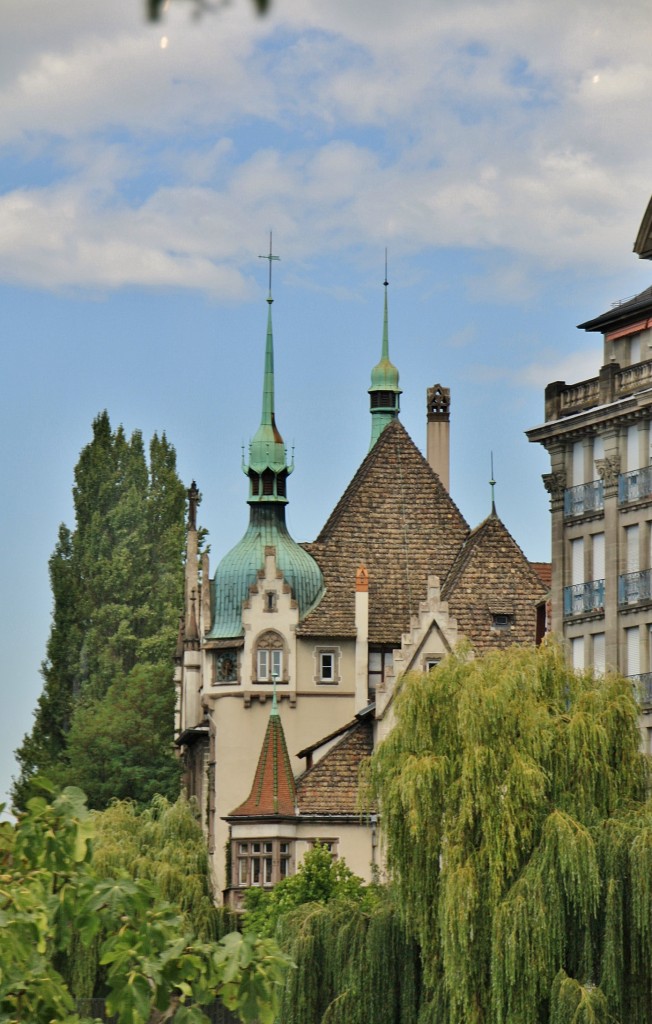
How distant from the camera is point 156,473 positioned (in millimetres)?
142125

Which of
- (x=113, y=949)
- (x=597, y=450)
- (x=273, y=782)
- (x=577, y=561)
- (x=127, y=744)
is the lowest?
(x=113, y=949)

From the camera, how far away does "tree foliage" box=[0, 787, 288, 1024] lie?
2778 centimetres

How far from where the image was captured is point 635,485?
77938 millimetres

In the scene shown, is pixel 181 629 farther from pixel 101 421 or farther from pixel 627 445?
pixel 627 445

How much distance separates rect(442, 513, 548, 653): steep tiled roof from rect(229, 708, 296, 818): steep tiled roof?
318 inches

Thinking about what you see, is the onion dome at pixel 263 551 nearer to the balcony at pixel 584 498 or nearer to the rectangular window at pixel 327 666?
the rectangular window at pixel 327 666

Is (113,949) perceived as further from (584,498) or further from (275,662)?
(275,662)

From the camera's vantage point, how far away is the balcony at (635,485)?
77375 millimetres

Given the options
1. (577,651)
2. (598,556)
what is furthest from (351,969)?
(598,556)

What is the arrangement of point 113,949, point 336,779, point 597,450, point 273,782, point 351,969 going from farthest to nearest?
1. point 273,782
2. point 336,779
3. point 597,450
4. point 351,969
5. point 113,949

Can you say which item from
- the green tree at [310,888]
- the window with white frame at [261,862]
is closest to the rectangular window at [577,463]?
the green tree at [310,888]

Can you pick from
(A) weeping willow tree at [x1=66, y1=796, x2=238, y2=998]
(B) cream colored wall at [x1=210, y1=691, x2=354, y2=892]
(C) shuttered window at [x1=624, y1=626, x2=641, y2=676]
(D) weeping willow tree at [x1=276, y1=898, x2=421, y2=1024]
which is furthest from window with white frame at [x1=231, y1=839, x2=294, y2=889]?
(D) weeping willow tree at [x1=276, y1=898, x2=421, y2=1024]

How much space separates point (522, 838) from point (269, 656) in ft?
154

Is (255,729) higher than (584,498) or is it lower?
lower
